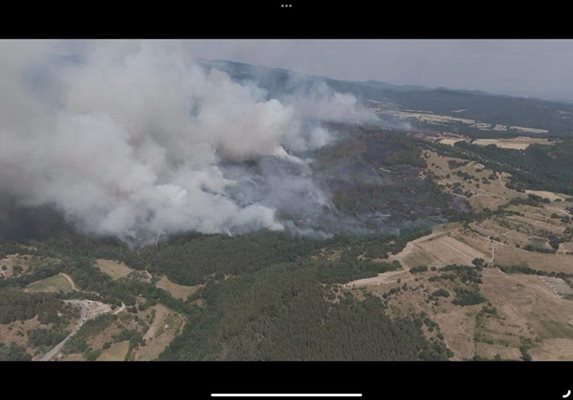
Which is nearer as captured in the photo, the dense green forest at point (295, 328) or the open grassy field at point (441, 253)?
the dense green forest at point (295, 328)

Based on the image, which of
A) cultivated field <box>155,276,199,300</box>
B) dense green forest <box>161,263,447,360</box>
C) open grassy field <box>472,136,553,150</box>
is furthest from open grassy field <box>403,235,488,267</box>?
open grassy field <box>472,136,553,150</box>

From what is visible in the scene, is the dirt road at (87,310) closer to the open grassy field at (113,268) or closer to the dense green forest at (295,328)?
the dense green forest at (295,328)

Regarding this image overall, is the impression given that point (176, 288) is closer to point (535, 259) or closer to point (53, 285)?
point (53, 285)

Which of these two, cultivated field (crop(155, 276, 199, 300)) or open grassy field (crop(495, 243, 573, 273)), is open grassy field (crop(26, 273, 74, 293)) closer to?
cultivated field (crop(155, 276, 199, 300))

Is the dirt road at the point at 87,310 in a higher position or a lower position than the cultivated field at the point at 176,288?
higher

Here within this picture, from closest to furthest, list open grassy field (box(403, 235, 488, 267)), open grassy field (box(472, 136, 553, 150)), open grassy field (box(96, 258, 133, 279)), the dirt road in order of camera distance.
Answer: the dirt road, open grassy field (box(403, 235, 488, 267)), open grassy field (box(96, 258, 133, 279)), open grassy field (box(472, 136, 553, 150))

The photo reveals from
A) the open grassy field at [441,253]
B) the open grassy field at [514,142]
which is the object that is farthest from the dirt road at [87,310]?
the open grassy field at [514,142]
